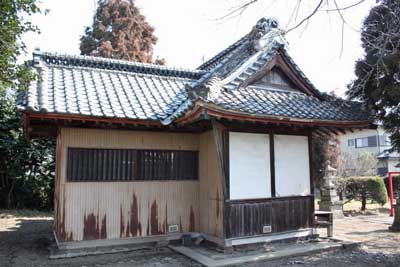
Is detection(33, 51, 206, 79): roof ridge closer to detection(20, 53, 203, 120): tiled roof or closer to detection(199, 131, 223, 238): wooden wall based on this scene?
detection(20, 53, 203, 120): tiled roof

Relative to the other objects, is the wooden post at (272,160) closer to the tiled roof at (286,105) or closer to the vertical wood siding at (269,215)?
the vertical wood siding at (269,215)

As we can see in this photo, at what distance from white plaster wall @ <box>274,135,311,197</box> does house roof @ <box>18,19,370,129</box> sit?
1.00 m

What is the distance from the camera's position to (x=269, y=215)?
8586 millimetres

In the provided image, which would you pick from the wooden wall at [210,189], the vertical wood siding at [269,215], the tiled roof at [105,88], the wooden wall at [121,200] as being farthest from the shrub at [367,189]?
the wooden wall at [121,200]

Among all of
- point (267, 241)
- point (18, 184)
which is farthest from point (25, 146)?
point (267, 241)

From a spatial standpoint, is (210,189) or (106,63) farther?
(106,63)

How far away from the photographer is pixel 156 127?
29.7ft

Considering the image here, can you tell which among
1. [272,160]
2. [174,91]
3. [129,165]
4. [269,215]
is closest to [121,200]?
[129,165]

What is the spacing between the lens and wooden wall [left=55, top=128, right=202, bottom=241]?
8047mm

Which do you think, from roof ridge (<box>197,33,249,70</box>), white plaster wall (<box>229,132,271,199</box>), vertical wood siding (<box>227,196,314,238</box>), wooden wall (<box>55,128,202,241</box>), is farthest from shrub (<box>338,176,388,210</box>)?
wooden wall (<box>55,128,202,241</box>)

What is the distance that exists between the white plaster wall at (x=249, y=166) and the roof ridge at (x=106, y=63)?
152 inches

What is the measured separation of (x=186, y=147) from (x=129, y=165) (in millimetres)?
1632

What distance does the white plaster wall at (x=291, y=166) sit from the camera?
29.3 feet

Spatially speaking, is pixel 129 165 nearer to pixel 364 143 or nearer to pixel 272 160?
pixel 272 160
